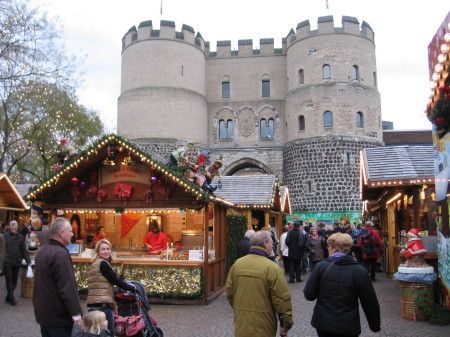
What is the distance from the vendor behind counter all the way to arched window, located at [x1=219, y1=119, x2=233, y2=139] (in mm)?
29422

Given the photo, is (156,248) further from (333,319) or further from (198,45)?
(198,45)

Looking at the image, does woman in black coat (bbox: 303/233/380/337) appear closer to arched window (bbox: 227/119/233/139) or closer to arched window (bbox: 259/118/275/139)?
arched window (bbox: 259/118/275/139)

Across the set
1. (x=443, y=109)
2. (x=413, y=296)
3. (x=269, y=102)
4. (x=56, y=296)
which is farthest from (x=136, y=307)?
(x=269, y=102)

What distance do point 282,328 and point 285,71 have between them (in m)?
38.3

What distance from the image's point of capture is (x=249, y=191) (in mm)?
15648

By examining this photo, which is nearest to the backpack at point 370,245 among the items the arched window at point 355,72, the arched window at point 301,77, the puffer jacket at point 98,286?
the puffer jacket at point 98,286

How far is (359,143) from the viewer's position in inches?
1405

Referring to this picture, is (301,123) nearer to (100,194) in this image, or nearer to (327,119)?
(327,119)

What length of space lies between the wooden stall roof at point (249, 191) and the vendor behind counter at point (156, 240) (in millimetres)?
2910

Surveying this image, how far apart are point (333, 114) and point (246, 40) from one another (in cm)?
1100

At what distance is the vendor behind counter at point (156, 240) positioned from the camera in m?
11.8

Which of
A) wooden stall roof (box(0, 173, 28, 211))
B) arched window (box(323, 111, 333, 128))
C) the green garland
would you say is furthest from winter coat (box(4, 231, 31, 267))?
arched window (box(323, 111, 333, 128))

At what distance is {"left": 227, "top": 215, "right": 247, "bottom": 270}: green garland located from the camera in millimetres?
13133

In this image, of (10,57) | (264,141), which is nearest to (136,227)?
(10,57)
